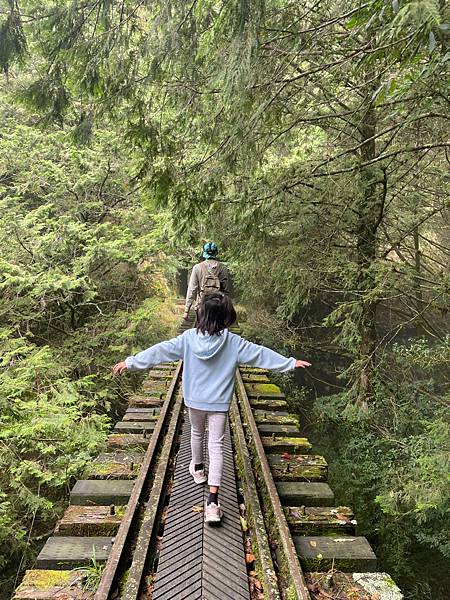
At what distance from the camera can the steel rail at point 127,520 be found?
2.42m

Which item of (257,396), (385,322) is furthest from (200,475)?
(385,322)

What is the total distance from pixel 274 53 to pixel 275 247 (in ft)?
12.6

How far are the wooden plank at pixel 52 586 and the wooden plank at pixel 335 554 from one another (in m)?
1.40

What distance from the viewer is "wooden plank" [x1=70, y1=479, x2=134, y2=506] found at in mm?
3562

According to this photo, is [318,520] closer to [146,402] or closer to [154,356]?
[154,356]

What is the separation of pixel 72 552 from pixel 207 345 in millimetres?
1649

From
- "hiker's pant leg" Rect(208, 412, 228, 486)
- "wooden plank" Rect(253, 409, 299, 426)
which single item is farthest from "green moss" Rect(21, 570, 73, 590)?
"wooden plank" Rect(253, 409, 299, 426)

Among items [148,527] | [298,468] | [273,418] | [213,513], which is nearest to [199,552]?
[213,513]

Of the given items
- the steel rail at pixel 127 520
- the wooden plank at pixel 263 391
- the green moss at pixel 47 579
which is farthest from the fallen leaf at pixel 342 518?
the wooden plank at pixel 263 391

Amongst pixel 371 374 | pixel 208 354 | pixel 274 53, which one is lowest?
pixel 371 374

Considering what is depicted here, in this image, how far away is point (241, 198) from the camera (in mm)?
5977

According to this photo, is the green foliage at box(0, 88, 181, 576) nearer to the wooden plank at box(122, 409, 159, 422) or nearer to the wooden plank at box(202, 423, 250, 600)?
the wooden plank at box(122, 409, 159, 422)

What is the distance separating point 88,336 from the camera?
1027cm

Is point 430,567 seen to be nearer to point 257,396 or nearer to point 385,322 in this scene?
point 257,396
